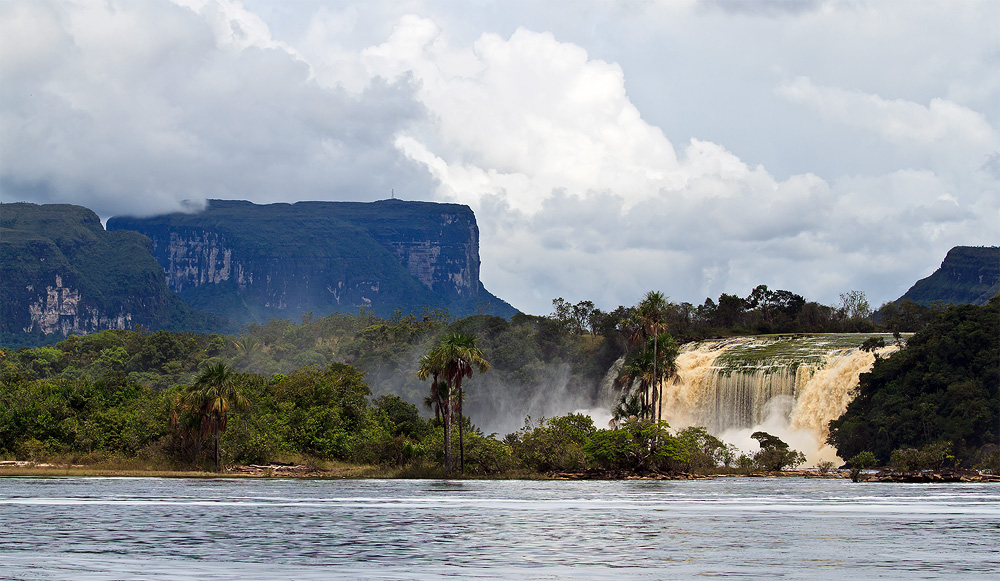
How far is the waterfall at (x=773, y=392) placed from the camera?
100375mm

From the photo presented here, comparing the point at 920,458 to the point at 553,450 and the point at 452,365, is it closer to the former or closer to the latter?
the point at 553,450

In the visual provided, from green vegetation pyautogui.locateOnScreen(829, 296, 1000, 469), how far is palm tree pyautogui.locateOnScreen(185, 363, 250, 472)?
5540 centimetres

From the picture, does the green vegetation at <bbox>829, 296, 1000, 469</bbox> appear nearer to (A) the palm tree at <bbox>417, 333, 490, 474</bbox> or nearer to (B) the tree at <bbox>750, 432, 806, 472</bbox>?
(B) the tree at <bbox>750, 432, 806, 472</bbox>

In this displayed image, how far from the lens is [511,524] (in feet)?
112

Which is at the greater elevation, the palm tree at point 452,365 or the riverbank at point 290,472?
the palm tree at point 452,365

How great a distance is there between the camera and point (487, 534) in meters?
30.6

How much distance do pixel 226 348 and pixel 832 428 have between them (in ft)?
396

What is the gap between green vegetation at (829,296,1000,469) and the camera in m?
90.9

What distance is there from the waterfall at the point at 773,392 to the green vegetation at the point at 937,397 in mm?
2224

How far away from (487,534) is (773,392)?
78012 mm

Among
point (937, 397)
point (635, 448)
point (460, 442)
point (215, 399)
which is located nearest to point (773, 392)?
point (937, 397)

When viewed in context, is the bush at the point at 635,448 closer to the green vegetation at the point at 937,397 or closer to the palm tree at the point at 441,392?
the palm tree at the point at 441,392

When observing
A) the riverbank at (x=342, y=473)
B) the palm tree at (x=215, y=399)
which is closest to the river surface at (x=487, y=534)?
the palm tree at (x=215, y=399)

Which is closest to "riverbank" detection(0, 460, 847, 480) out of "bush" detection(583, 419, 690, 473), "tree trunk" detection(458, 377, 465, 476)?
"bush" detection(583, 419, 690, 473)
